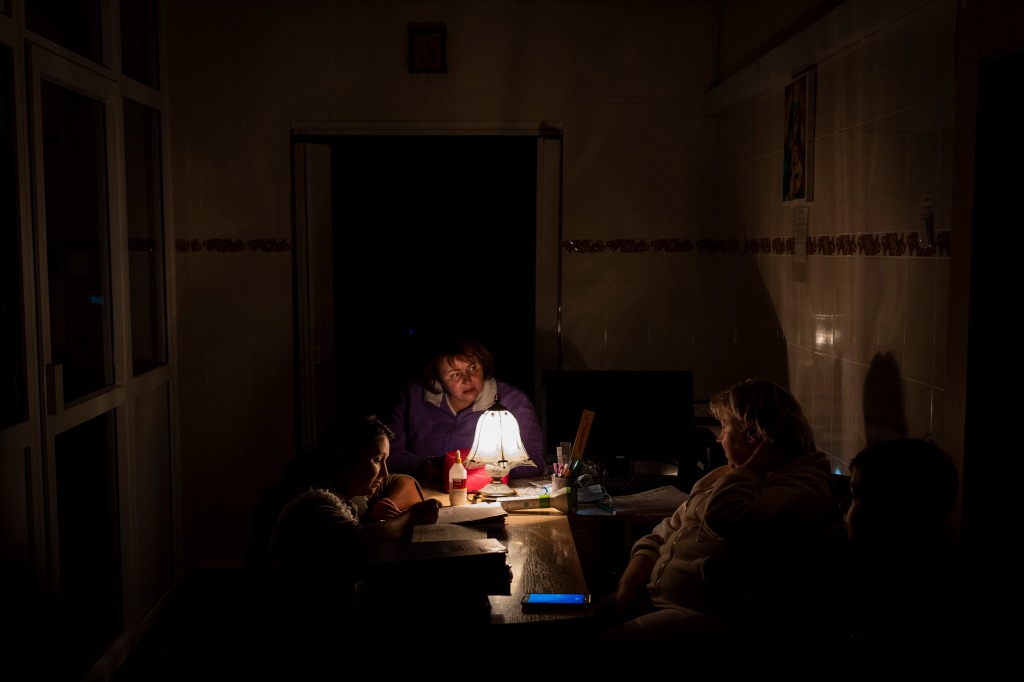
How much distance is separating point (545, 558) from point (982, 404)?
1.18m

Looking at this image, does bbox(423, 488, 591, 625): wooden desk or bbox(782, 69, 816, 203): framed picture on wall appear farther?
bbox(782, 69, 816, 203): framed picture on wall

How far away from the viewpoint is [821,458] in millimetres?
2545

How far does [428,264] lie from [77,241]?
1.86 m

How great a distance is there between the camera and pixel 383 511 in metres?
2.88

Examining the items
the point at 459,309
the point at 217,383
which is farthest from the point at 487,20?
the point at 217,383

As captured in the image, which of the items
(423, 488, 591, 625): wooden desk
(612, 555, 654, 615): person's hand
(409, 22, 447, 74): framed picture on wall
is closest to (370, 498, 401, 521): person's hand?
(423, 488, 591, 625): wooden desk

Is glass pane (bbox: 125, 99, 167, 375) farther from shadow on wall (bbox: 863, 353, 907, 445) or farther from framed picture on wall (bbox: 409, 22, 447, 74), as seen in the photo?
shadow on wall (bbox: 863, 353, 907, 445)

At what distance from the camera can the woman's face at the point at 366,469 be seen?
2.81 m

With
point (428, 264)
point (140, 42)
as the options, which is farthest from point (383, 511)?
point (140, 42)

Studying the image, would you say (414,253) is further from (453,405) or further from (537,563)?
(537,563)

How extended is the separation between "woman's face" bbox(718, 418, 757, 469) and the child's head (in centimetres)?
52

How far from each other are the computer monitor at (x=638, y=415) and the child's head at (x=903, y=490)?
1.45 metres

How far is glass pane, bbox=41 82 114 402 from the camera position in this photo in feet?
10.2

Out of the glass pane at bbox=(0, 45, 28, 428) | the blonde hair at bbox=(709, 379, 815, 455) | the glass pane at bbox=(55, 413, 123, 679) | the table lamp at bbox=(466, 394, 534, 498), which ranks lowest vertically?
the glass pane at bbox=(55, 413, 123, 679)
